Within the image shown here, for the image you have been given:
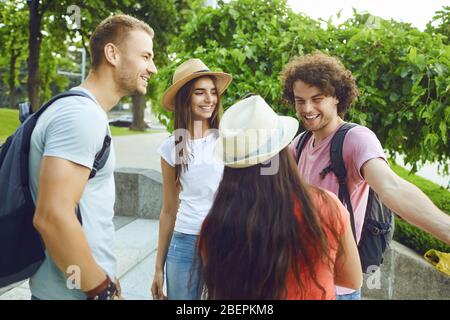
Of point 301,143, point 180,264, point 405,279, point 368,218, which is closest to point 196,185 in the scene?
point 180,264

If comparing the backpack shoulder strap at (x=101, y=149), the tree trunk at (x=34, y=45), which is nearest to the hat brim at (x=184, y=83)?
the backpack shoulder strap at (x=101, y=149)

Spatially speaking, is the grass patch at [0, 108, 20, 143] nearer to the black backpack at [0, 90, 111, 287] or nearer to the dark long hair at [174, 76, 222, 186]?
the dark long hair at [174, 76, 222, 186]

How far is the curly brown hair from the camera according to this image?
2.14m

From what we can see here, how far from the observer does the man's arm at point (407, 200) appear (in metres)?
Answer: 1.48

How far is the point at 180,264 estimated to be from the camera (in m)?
2.24

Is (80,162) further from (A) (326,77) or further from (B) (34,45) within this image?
(B) (34,45)

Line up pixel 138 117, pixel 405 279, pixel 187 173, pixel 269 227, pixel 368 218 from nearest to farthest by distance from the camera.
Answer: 1. pixel 269 227
2. pixel 368 218
3. pixel 187 173
4. pixel 405 279
5. pixel 138 117

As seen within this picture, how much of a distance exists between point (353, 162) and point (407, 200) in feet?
1.09

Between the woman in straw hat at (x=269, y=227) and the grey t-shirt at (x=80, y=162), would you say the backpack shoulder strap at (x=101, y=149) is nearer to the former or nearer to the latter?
the grey t-shirt at (x=80, y=162)

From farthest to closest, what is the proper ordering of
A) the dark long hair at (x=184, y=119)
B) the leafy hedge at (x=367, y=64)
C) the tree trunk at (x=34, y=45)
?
the tree trunk at (x=34, y=45), the leafy hedge at (x=367, y=64), the dark long hair at (x=184, y=119)

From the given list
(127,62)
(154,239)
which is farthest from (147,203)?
(127,62)

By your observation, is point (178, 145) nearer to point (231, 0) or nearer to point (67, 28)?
point (231, 0)

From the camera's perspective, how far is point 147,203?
5535 millimetres

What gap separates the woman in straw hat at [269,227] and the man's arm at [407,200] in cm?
30
